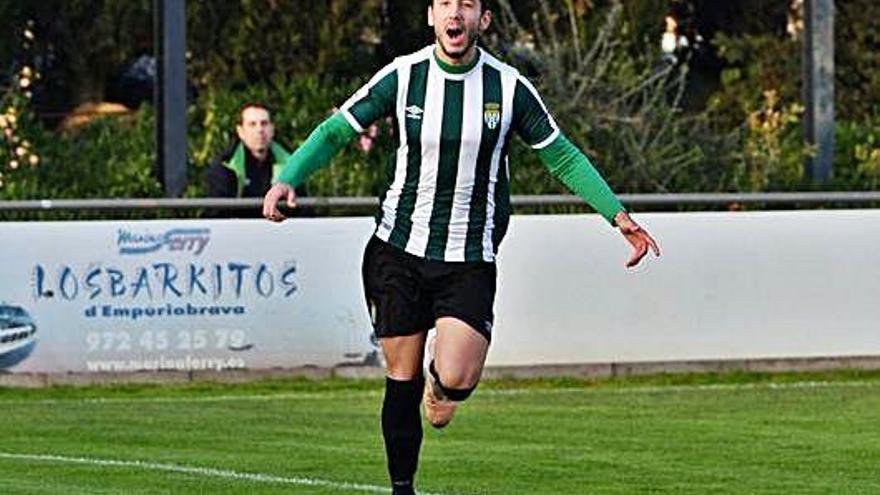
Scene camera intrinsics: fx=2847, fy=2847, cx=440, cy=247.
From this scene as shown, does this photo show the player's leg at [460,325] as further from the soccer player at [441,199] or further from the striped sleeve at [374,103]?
the striped sleeve at [374,103]

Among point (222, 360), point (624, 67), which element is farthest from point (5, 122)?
point (222, 360)

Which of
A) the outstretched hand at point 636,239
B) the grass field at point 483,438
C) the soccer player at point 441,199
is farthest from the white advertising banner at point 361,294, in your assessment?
the outstretched hand at point 636,239

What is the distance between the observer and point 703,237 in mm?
18969

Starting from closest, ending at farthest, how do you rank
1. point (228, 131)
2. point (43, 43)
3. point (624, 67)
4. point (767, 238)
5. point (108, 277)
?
1. point (108, 277)
2. point (767, 238)
3. point (624, 67)
4. point (228, 131)
5. point (43, 43)

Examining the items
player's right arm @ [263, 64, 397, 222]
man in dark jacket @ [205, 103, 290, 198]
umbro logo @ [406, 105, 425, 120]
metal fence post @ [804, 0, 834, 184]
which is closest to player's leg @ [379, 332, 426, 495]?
player's right arm @ [263, 64, 397, 222]

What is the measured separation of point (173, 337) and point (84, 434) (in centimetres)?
339

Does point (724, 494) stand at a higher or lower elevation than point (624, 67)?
lower

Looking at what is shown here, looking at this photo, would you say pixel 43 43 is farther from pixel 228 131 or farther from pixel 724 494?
pixel 724 494

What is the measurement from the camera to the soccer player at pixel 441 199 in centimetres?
1052

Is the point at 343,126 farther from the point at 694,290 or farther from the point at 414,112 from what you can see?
the point at 694,290

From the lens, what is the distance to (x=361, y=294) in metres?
18.4

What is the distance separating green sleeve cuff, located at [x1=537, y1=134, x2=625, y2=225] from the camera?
420 inches

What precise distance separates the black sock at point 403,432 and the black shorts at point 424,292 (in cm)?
22

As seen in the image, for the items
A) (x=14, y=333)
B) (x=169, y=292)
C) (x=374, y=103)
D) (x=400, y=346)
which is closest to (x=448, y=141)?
(x=374, y=103)
